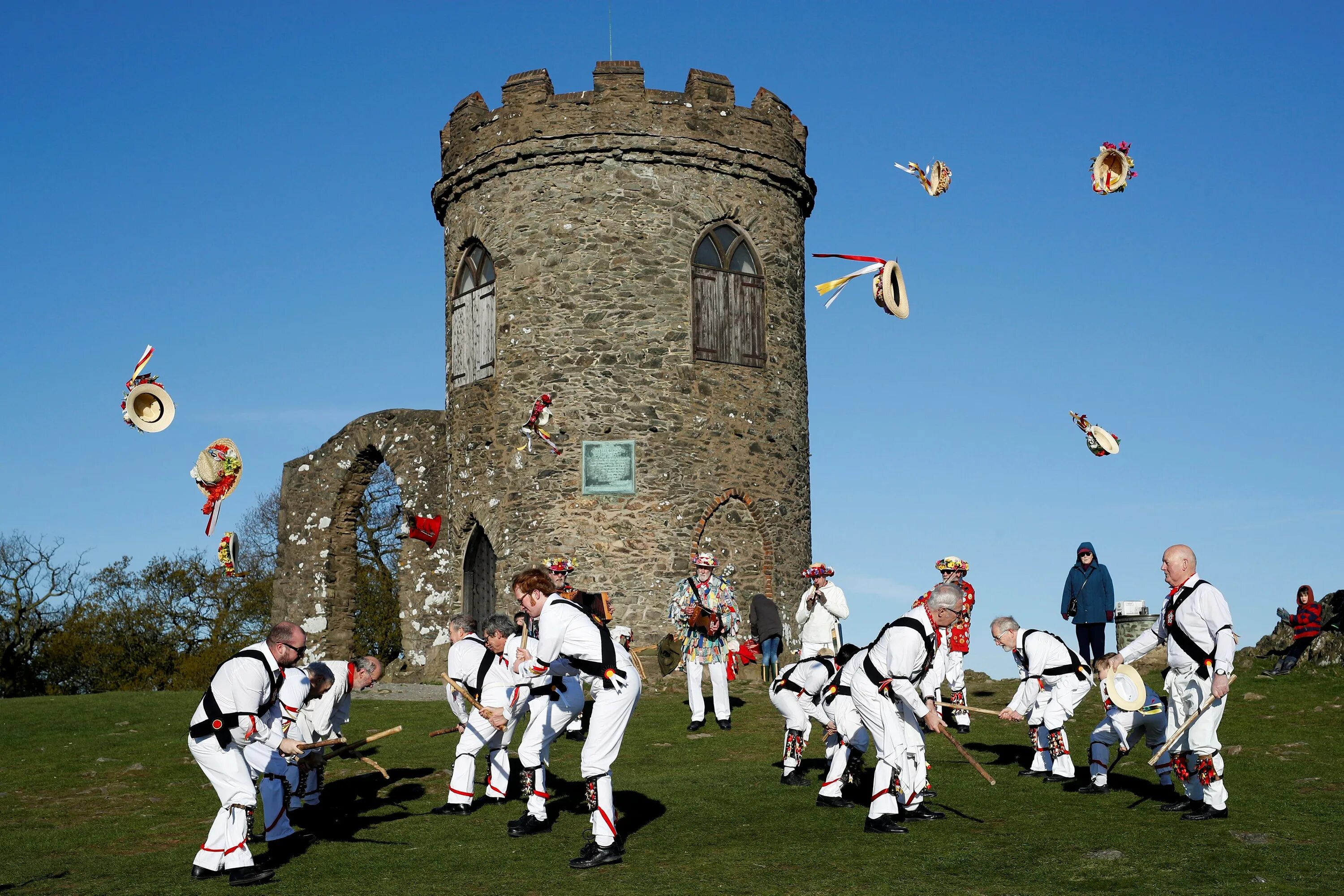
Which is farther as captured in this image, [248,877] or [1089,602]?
[1089,602]

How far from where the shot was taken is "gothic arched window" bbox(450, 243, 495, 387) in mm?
21828

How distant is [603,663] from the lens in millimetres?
8781

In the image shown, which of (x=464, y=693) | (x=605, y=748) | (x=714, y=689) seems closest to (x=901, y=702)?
Result: (x=605, y=748)

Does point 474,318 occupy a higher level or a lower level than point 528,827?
higher

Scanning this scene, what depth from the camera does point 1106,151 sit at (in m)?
16.2

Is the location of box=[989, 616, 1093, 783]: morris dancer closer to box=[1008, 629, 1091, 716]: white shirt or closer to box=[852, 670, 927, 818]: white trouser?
box=[1008, 629, 1091, 716]: white shirt

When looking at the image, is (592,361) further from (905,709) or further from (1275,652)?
(905,709)

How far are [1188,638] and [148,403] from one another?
1216cm

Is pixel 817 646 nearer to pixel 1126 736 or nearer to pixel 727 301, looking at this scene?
pixel 1126 736

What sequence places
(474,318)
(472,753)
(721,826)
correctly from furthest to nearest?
(474,318), (472,753), (721,826)

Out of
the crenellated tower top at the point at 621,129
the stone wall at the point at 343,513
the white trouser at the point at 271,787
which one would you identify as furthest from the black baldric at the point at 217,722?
the stone wall at the point at 343,513

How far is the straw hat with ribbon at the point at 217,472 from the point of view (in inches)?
746

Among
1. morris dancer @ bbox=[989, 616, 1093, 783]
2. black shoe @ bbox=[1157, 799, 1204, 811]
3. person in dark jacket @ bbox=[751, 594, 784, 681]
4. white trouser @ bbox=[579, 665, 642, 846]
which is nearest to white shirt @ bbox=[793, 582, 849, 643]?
person in dark jacket @ bbox=[751, 594, 784, 681]

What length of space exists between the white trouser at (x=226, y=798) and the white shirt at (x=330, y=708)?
193 centimetres
